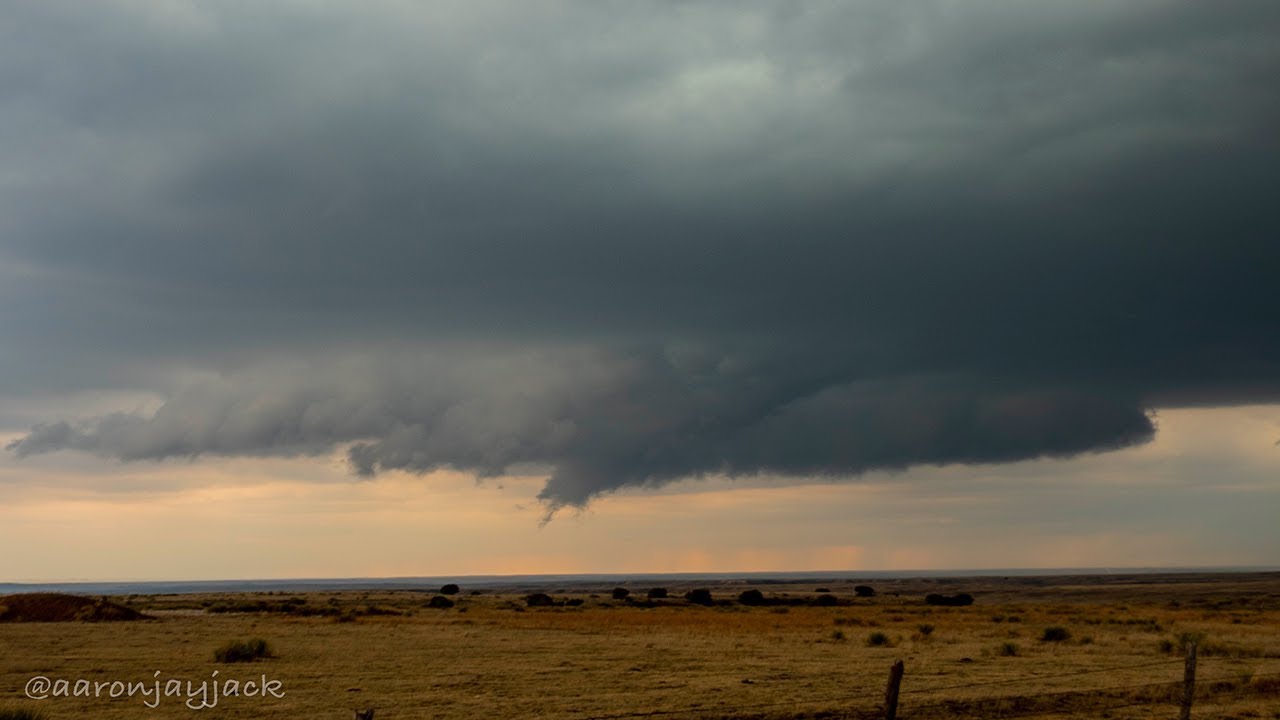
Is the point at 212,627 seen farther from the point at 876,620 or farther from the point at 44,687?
the point at 876,620

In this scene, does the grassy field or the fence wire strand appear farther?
the grassy field

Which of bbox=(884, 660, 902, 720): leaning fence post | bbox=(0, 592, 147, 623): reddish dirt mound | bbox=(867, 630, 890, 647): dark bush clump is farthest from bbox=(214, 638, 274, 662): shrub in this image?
bbox=(0, 592, 147, 623): reddish dirt mound

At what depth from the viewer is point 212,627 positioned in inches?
2576

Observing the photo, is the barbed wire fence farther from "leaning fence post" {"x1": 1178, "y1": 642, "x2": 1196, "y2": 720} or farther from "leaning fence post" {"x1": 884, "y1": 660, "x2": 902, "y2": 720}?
"leaning fence post" {"x1": 884, "y1": 660, "x2": 902, "y2": 720}

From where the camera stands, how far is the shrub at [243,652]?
41100 millimetres

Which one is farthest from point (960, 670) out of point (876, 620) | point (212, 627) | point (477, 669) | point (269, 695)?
point (212, 627)

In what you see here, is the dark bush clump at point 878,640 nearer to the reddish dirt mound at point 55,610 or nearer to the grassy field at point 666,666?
the grassy field at point 666,666

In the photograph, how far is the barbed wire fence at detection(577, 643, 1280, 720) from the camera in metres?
26.0

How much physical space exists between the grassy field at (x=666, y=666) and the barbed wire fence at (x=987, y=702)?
10cm

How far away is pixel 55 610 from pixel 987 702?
2548 inches

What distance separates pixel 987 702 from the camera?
27.9 meters

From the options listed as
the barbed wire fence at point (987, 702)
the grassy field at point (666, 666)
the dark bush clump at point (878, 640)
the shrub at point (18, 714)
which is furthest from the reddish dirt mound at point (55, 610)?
the barbed wire fence at point (987, 702)

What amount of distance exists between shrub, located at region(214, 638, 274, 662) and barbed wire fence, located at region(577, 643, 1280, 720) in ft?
68.9

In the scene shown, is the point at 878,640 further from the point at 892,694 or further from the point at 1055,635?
the point at 892,694
